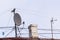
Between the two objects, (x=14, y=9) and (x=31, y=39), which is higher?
(x=14, y=9)

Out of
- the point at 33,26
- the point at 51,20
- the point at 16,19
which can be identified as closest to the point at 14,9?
the point at 16,19

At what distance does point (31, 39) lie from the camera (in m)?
13.4

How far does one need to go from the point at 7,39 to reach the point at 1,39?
13.3 inches

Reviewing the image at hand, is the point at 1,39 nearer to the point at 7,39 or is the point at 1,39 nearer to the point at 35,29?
the point at 7,39

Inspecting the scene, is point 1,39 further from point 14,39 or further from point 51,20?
point 51,20

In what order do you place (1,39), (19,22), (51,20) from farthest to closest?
(51,20), (19,22), (1,39)

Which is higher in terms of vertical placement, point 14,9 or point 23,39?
point 14,9

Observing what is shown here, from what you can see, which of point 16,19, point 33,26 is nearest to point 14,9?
point 16,19

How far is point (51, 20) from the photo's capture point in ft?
123

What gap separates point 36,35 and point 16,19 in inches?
148

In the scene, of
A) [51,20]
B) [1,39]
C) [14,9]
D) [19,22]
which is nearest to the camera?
[1,39]

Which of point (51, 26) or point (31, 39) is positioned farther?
point (51, 26)

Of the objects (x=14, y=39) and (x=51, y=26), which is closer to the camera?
(x=14, y=39)

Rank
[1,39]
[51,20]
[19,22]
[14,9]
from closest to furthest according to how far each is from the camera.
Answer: [1,39], [19,22], [14,9], [51,20]
